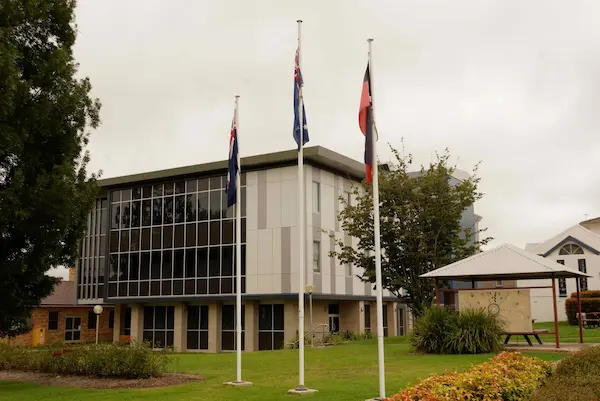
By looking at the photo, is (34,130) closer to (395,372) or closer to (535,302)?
(395,372)

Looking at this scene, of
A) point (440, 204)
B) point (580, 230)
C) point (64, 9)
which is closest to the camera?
point (64, 9)

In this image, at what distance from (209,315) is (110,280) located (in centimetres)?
826

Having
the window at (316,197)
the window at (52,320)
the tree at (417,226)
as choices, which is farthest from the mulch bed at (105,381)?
the window at (52,320)

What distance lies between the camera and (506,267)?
20984 millimetres

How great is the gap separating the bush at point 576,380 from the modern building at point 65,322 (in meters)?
39.8

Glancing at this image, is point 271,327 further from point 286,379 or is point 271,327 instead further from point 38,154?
point 38,154

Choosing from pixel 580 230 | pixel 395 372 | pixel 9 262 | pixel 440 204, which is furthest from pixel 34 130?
pixel 580 230

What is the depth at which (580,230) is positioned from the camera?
5538 cm

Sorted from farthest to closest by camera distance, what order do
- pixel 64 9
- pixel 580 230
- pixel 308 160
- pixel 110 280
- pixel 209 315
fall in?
pixel 580 230 → pixel 110 280 → pixel 209 315 → pixel 308 160 → pixel 64 9

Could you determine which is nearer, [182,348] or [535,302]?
[182,348]

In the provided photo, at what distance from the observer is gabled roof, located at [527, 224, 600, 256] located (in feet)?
178

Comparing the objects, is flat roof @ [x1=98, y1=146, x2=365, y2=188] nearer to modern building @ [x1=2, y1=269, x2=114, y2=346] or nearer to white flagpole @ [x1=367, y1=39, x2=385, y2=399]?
modern building @ [x1=2, y1=269, x2=114, y2=346]

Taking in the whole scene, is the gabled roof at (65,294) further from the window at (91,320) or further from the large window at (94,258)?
the large window at (94,258)

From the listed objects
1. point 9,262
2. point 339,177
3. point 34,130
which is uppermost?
point 339,177
